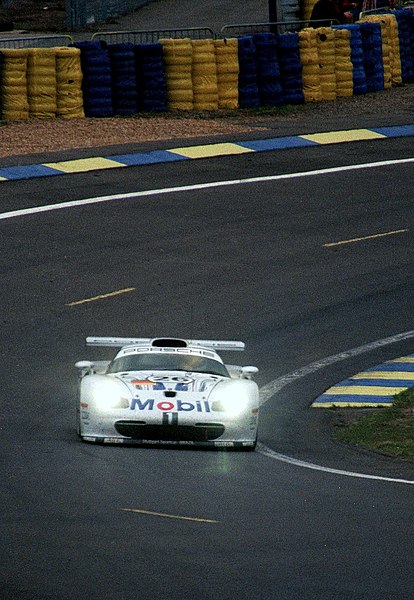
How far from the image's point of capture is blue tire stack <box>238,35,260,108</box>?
117 ft

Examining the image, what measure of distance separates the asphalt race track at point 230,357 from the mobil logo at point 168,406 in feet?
1.56

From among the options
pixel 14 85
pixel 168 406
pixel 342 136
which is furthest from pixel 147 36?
pixel 168 406

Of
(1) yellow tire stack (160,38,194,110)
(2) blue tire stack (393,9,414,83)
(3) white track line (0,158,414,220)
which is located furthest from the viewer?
(2) blue tire stack (393,9,414,83)

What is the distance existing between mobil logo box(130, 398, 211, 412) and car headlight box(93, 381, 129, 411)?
12 centimetres

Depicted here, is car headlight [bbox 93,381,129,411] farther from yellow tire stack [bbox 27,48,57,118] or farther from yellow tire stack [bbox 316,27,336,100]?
yellow tire stack [bbox 316,27,336,100]

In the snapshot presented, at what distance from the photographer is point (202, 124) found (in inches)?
1409

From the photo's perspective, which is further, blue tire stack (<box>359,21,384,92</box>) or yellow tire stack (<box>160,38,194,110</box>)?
blue tire stack (<box>359,21,384,92</box>)

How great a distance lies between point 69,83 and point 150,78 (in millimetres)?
2319

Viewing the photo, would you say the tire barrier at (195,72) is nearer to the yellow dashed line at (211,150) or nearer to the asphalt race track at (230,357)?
the yellow dashed line at (211,150)

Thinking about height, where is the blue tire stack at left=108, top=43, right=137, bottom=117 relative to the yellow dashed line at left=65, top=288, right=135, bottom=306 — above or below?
above

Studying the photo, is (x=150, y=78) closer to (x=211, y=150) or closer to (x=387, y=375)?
(x=211, y=150)

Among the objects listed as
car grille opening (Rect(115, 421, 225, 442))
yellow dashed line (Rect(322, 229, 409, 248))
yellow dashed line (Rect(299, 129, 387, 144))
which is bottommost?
car grille opening (Rect(115, 421, 225, 442))

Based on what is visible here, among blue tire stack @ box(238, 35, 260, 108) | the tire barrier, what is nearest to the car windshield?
the tire barrier

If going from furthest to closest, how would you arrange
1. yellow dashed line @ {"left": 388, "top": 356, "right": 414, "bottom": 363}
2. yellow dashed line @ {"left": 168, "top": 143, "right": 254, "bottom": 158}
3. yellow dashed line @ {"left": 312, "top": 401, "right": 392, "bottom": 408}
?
yellow dashed line @ {"left": 168, "top": 143, "right": 254, "bottom": 158}
yellow dashed line @ {"left": 388, "top": 356, "right": 414, "bottom": 363}
yellow dashed line @ {"left": 312, "top": 401, "right": 392, "bottom": 408}
